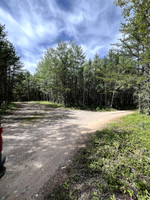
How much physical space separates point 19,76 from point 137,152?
2405cm

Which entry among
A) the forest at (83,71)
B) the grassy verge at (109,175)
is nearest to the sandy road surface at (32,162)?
the grassy verge at (109,175)

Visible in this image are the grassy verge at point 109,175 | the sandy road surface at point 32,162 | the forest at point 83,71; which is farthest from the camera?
the forest at point 83,71

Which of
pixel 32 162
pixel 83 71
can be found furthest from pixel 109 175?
pixel 83 71

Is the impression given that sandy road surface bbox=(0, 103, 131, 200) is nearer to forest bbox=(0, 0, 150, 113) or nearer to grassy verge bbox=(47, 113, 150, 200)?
grassy verge bbox=(47, 113, 150, 200)

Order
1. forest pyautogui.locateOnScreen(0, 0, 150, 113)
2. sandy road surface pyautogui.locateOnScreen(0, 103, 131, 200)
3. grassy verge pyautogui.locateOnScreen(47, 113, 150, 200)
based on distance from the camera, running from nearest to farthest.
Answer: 1. grassy verge pyautogui.locateOnScreen(47, 113, 150, 200)
2. sandy road surface pyautogui.locateOnScreen(0, 103, 131, 200)
3. forest pyautogui.locateOnScreen(0, 0, 150, 113)

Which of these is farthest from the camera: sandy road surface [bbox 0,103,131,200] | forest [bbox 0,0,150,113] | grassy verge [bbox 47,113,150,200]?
forest [bbox 0,0,150,113]

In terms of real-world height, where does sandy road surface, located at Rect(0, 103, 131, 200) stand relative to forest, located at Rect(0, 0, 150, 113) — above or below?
below

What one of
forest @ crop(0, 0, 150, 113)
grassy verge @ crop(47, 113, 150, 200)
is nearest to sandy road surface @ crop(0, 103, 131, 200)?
grassy verge @ crop(47, 113, 150, 200)

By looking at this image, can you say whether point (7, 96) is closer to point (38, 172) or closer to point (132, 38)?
point (38, 172)

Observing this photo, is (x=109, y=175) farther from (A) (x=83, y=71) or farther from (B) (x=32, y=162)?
(A) (x=83, y=71)

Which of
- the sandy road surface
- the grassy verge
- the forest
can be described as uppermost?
the forest

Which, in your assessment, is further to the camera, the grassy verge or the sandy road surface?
the sandy road surface

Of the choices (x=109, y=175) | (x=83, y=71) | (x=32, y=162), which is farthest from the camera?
(x=83, y=71)

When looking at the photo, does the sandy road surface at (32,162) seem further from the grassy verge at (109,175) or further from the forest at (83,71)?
the forest at (83,71)
